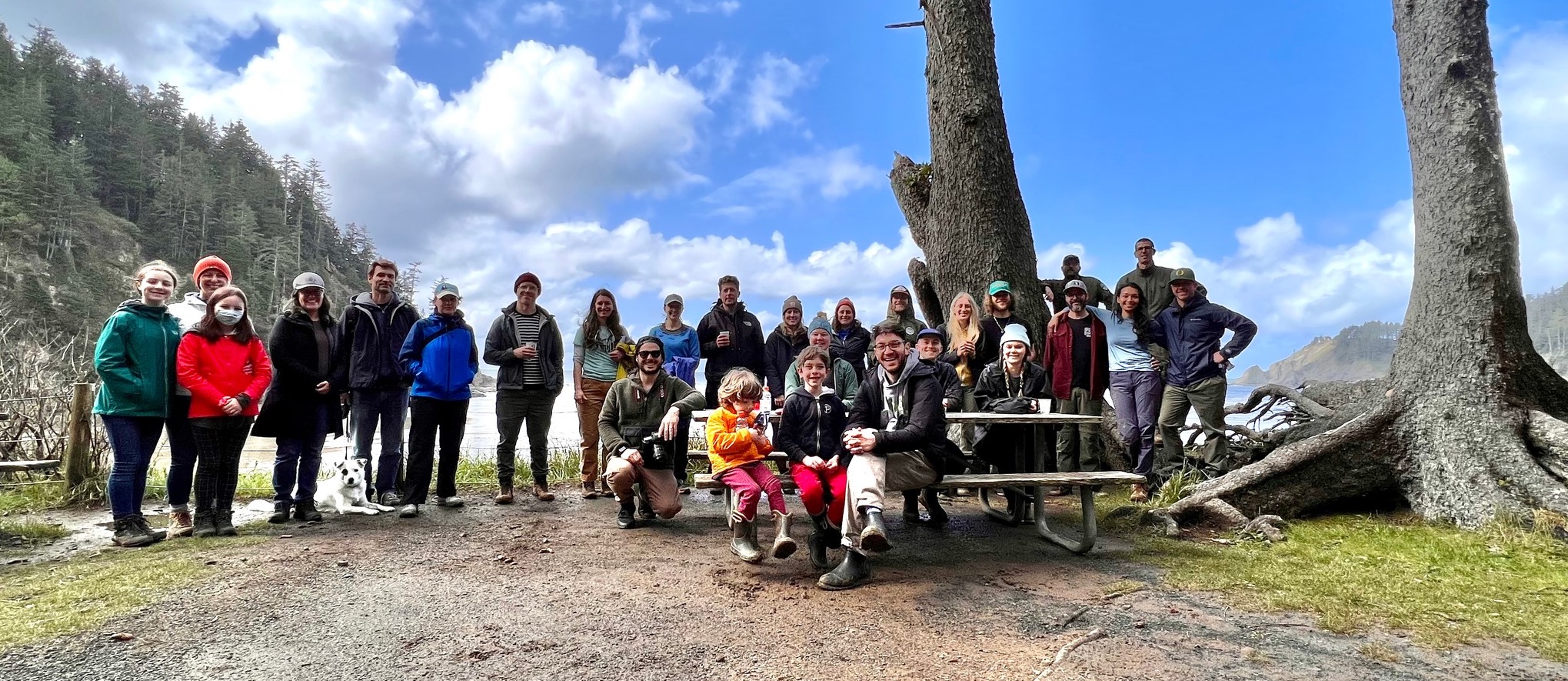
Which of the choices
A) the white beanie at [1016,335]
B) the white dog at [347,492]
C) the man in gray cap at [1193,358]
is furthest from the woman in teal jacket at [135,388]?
the man in gray cap at [1193,358]

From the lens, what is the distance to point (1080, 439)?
23.0 feet

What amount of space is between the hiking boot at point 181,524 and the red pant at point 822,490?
13.1 feet

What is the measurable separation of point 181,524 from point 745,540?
3795 mm

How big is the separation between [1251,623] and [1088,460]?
371 cm

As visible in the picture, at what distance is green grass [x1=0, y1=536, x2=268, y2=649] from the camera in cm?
334

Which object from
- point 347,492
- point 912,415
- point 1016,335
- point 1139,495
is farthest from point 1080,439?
point 347,492

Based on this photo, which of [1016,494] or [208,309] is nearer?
[208,309]

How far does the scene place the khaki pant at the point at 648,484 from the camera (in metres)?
5.32

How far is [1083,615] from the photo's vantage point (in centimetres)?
344

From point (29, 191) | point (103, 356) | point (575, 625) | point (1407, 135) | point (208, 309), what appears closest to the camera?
point (575, 625)

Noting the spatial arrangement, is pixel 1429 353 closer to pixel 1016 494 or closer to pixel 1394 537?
pixel 1394 537

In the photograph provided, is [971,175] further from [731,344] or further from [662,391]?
[662,391]

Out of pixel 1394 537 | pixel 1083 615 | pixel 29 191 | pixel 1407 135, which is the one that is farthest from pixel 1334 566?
pixel 29 191

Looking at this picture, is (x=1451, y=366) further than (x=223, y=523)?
Yes
